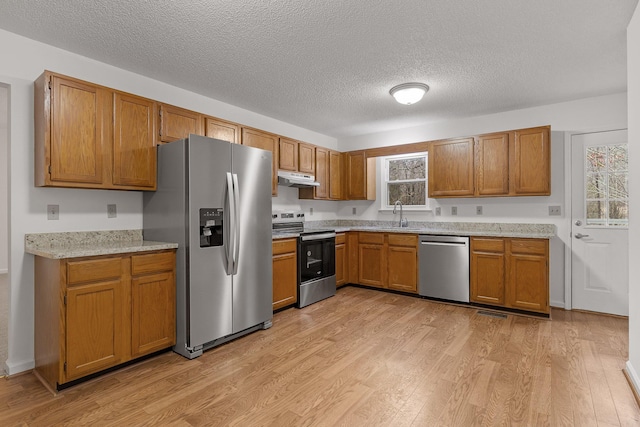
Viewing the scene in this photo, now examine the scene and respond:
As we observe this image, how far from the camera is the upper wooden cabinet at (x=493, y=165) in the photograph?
391cm

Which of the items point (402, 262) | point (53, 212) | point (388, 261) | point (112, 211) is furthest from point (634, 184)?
point (53, 212)

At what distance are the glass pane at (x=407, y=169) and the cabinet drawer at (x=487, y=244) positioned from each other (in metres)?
1.49

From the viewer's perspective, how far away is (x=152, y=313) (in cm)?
267

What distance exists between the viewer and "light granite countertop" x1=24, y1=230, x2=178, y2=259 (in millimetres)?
2281

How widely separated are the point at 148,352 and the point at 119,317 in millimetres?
407

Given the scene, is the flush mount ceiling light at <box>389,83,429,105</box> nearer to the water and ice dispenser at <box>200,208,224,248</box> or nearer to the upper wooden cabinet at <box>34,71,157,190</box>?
the water and ice dispenser at <box>200,208,224,248</box>

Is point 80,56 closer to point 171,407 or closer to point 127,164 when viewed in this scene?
point 127,164

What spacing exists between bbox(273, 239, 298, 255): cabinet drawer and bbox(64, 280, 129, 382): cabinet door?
1649 mm

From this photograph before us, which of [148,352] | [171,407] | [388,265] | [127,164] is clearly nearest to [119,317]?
→ [148,352]

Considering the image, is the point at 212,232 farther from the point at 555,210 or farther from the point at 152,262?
the point at 555,210

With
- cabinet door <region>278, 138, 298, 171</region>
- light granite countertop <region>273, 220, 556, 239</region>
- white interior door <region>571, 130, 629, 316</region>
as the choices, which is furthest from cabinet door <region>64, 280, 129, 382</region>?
white interior door <region>571, 130, 629, 316</region>

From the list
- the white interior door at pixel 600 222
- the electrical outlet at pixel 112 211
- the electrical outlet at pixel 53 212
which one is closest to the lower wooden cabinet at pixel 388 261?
the white interior door at pixel 600 222

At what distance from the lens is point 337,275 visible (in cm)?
488

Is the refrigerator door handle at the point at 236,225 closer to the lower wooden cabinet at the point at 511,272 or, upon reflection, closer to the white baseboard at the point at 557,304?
the lower wooden cabinet at the point at 511,272
